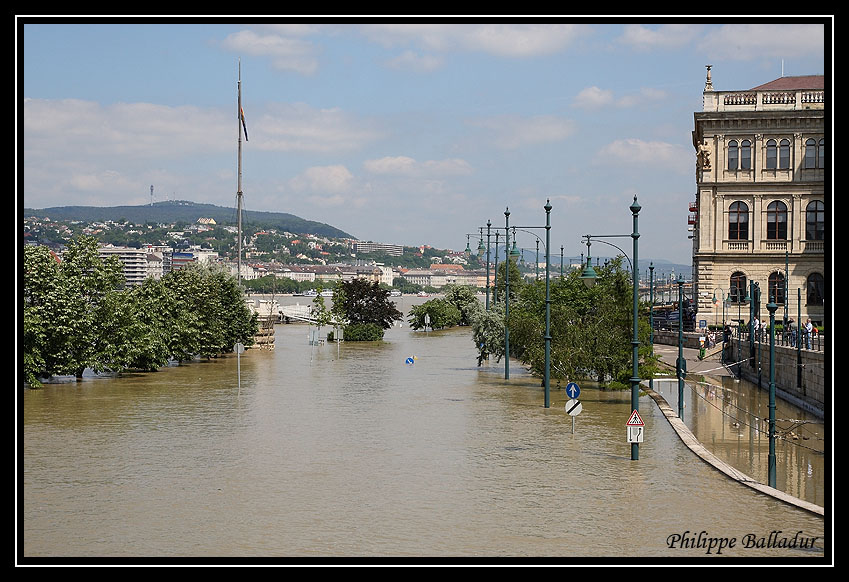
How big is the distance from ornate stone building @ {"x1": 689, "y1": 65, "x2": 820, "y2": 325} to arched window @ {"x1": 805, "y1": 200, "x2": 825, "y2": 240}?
7 cm

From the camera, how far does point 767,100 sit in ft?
236

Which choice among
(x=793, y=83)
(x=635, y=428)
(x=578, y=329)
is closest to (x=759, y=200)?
(x=793, y=83)

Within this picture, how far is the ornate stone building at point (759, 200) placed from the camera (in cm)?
Answer: 7106

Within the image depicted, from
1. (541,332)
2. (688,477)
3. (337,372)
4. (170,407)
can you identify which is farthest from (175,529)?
(337,372)

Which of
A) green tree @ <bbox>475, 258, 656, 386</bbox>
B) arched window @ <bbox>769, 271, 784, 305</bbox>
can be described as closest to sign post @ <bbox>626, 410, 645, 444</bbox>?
green tree @ <bbox>475, 258, 656, 386</bbox>

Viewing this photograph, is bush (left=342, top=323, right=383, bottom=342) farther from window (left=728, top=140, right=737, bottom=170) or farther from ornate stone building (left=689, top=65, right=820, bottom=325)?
Answer: window (left=728, top=140, right=737, bottom=170)

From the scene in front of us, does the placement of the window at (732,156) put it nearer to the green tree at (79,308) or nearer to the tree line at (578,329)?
the tree line at (578,329)

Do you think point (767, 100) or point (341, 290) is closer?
point (767, 100)

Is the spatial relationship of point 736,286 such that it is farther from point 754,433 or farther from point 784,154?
point 754,433

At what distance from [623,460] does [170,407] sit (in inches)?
606

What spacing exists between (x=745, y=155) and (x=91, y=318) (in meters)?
49.8

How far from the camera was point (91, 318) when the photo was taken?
39.0 m

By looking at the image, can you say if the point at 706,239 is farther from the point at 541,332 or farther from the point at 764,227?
the point at 541,332

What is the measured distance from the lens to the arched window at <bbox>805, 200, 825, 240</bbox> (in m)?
71.6
